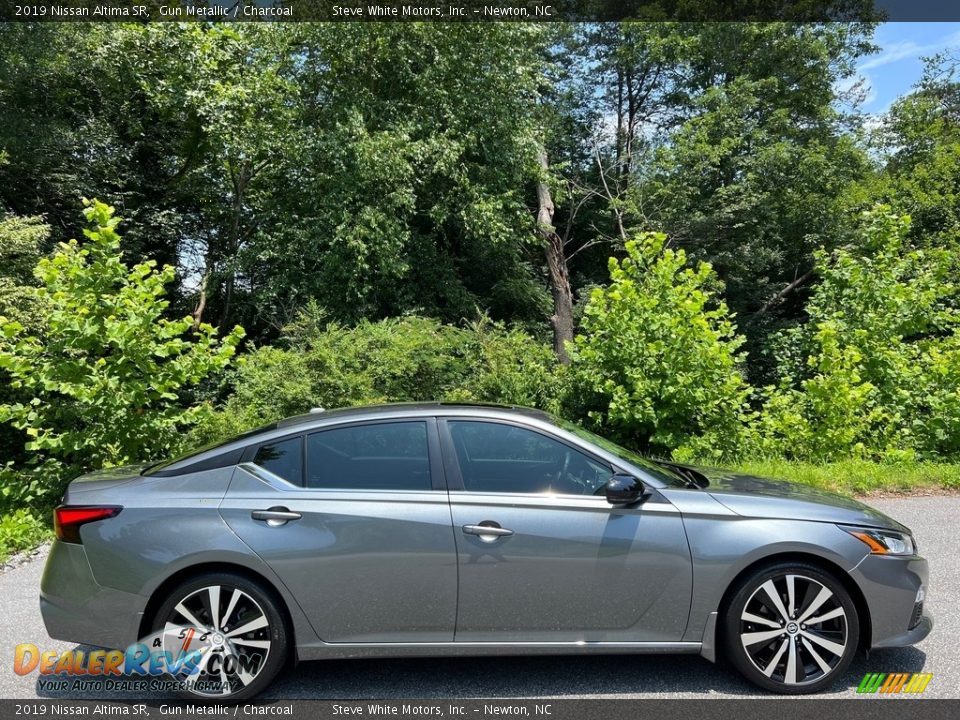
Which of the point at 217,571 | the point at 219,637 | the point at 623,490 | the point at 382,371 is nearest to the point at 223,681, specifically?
the point at 219,637

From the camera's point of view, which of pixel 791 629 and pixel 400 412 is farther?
pixel 400 412

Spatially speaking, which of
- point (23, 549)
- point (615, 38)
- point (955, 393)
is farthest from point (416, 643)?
point (615, 38)

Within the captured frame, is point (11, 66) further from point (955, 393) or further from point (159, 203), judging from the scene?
point (955, 393)

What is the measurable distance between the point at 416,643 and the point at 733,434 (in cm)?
732

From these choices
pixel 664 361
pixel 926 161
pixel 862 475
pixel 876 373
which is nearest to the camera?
pixel 862 475

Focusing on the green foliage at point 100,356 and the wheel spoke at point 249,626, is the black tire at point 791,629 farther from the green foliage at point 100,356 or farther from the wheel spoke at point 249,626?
the green foliage at point 100,356

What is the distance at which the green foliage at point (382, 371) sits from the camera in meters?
10.1

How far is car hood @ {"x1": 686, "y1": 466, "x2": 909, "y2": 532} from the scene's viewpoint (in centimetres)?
390

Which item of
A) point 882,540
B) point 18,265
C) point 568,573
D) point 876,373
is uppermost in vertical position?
point 18,265

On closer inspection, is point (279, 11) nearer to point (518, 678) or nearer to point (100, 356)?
point (100, 356)

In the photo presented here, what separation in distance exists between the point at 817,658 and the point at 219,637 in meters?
3.00

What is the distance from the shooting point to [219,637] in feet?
12.2

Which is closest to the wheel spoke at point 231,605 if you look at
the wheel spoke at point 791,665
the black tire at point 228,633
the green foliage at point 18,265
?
the black tire at point 228,633

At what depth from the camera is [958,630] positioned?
14.7 feet
